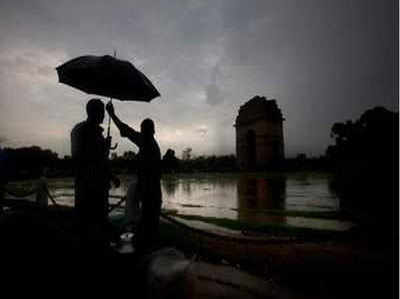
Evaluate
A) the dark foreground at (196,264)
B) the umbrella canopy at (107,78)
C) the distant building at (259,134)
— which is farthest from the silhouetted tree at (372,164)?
the distant building at (259,134)

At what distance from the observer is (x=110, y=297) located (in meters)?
1.70

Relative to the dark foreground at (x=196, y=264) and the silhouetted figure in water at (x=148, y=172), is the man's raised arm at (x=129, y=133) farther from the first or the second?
the dark foreground at (x=196, y=264)

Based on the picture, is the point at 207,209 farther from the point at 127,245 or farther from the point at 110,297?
the point at 110,297

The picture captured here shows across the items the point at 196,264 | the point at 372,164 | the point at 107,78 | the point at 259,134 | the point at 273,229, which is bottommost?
the point at 273,229

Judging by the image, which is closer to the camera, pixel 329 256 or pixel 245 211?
pixel 329 256

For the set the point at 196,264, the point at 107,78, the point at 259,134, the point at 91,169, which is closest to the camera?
the point at 91,169

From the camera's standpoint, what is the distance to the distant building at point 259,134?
50.6m

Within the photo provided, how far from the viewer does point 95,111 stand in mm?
2904

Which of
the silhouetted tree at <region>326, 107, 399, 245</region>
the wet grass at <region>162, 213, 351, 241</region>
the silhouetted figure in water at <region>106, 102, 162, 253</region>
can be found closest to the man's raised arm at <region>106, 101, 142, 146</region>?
the silhouetted figure in water at <region>106, 102, 162, 253</region>

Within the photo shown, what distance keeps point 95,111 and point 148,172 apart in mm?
906

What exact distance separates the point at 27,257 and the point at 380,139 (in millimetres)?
8268

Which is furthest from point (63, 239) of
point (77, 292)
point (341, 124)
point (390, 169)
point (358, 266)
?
point (341, 124)

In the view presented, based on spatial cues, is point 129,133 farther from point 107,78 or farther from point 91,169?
point 107,78

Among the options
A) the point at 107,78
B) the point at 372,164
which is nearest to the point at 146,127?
the point at 107,78
